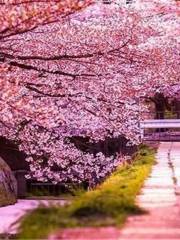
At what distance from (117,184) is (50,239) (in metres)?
4.16

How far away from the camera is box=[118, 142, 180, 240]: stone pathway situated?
559cm

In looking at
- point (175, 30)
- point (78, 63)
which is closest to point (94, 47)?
point (78, 63)

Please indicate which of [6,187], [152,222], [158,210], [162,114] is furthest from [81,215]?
[162,114]

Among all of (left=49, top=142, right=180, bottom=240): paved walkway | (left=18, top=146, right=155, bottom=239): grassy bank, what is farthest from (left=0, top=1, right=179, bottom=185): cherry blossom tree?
(left=18, top=146, right=155, bottom=239): grassy bank

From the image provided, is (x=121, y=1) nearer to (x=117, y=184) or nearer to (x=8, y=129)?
(x=8, y=129)

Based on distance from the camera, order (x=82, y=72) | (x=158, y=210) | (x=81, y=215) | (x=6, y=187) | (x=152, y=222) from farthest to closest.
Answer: (x=6, y=187)
(x=82, y=72)
(x=158, y=210)
(x=152, y=222)
(x=81, y=215)

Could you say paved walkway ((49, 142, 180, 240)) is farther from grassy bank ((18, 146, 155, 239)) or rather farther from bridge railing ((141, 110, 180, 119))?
bridge railing ((141, 110, 180, 119))

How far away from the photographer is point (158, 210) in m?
7.01

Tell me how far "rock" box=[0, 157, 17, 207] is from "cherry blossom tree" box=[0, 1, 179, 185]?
408 cm

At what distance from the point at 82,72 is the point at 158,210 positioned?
8.63m

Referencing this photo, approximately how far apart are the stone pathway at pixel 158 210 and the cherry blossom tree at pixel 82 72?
286 centimetres

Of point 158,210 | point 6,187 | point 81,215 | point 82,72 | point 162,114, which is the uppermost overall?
point 82,72

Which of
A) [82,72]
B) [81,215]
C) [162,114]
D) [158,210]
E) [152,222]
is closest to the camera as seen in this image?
[81,215]

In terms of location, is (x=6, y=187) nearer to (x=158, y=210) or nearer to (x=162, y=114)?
(x=162, y=114)
